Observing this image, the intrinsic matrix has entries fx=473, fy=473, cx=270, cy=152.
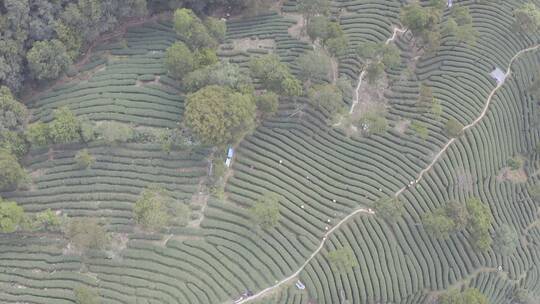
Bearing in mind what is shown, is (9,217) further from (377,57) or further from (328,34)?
(377,57)

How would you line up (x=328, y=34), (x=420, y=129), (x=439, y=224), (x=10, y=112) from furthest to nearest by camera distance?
(x=328, y=34)
(x=420, y=129)
(x=10, y=112)
(x=439, y=224)

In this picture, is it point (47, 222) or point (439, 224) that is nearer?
point (47, 222)

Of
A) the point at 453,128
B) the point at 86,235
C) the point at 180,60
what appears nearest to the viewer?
the point at 86,235

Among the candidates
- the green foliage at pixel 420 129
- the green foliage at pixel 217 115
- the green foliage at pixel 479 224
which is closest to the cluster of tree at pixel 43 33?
the green foliage at pixel 217 115

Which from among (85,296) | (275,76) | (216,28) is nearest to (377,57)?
(275,76)

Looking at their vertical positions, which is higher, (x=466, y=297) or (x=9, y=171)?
(x=9, y=171)

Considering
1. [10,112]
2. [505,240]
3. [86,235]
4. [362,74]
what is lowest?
[505,240]
